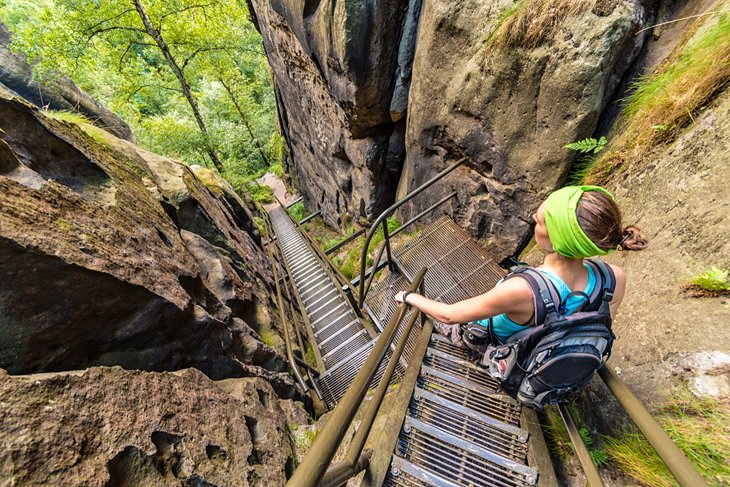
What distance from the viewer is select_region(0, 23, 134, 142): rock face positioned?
31.0ft

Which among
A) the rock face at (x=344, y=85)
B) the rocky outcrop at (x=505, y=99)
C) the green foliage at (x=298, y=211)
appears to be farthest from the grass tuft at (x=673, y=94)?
the green foliage at (x=298, y=211)

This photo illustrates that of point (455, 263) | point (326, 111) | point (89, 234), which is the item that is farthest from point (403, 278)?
point (326, 111)

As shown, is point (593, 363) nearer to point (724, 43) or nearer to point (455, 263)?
point (724, 43)

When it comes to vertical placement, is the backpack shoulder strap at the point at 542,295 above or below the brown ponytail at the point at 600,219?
below

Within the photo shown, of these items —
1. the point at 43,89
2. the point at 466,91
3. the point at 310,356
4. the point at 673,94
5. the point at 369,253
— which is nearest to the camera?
the point at 673,94

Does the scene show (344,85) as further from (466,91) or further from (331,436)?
(331,436)

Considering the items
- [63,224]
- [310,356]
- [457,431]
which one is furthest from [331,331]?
[63,224]

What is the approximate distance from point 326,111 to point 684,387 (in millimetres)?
9534

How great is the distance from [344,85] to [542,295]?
267 inches

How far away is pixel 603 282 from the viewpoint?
1.58m

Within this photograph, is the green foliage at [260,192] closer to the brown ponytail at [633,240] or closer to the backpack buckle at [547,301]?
the backpack buckle at [547,301]

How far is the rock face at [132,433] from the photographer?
1.29 metres

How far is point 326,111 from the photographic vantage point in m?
9.14

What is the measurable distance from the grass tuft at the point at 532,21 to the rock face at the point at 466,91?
0.10ft
